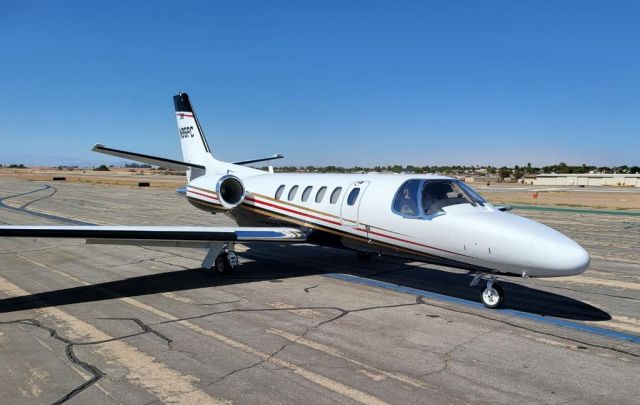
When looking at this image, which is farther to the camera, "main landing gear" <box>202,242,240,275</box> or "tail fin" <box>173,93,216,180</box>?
"tail fin" <box>173,93,216,180</box>

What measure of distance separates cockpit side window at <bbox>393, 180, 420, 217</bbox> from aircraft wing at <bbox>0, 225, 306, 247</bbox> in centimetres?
294

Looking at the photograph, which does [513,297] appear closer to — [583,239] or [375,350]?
[375,350]

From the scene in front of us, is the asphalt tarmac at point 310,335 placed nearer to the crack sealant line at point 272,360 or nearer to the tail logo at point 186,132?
the crack sealant line at point 272,360

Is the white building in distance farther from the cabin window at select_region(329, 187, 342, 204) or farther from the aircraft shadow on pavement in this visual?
the cabin window at select_region(329, 187, 342, 204)

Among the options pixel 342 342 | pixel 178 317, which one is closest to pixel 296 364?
pixel 342 342

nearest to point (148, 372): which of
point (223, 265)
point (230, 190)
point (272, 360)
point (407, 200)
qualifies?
point (272, 360)

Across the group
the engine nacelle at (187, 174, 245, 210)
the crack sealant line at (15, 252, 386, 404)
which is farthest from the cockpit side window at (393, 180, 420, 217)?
the engine nacelle at (187, 174, 245, 210)

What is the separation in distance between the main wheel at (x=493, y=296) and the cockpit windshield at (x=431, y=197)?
1548mm

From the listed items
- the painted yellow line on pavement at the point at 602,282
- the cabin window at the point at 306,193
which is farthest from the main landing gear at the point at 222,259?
the painted yellow line on pavement at the point at 602,282

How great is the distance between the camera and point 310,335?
7.24m

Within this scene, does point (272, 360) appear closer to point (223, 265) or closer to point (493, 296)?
point (493, 296)

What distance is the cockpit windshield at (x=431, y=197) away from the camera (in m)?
9.09

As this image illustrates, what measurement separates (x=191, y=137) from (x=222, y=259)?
7.41 meters

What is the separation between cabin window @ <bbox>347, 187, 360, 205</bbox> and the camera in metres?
10.7
